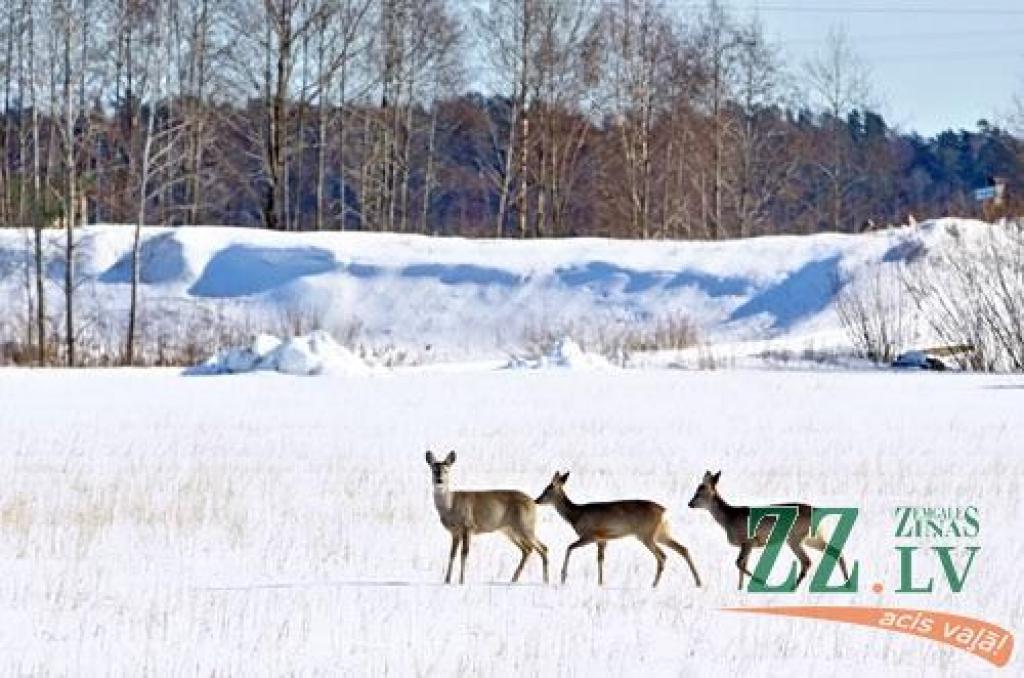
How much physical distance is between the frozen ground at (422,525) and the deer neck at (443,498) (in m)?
0.46

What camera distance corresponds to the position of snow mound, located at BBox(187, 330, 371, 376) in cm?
3188

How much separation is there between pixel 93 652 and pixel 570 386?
68.2ft

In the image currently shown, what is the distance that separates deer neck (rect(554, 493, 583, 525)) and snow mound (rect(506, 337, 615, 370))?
73.0ft

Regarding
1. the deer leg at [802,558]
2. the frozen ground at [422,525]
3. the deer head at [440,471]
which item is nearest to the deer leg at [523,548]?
the frozen ground at [422,525]

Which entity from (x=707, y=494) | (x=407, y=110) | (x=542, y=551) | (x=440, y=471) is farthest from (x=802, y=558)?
(x=407, y=110)

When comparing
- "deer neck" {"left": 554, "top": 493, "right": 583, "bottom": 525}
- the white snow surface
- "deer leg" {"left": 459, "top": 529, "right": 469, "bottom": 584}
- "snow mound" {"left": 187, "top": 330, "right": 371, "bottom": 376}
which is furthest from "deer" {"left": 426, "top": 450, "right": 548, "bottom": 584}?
the white snow surface

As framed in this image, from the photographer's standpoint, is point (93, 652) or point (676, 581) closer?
point (93, 652)

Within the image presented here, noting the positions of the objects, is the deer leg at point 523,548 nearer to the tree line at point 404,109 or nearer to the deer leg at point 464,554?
the deer leg at point 464,554

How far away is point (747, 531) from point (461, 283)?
3476 centimetres

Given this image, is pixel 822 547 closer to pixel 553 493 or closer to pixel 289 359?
pixel 553 493

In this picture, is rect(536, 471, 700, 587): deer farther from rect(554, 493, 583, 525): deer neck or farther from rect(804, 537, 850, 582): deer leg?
rect(804, 537, 850, 582): deer leg

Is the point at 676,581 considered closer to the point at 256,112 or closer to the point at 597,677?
the point at 597,677

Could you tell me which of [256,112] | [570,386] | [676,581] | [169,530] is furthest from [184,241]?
[676,581]

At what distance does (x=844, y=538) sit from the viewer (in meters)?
10.2
